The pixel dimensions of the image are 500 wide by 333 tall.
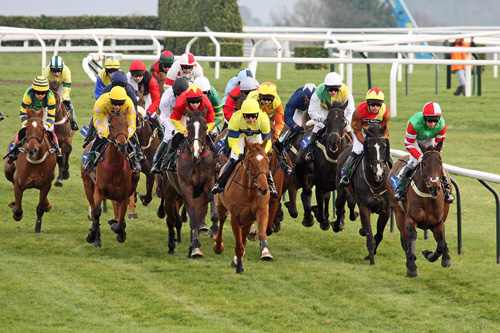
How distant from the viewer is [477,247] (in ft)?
34.2

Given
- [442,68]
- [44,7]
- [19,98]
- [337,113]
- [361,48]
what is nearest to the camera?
[337,113]

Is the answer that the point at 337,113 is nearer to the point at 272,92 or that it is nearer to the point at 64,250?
the point at 272,92

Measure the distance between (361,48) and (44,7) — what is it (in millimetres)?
62103

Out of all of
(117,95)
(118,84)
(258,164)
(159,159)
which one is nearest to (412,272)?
(258,164)

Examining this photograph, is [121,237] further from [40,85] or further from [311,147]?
[311,147]

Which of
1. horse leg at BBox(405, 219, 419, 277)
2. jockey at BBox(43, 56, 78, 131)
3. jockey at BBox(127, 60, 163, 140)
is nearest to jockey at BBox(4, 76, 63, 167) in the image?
jockey at BBox(127, 60, 163, 140)

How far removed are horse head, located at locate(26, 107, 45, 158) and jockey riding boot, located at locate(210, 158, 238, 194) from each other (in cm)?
266

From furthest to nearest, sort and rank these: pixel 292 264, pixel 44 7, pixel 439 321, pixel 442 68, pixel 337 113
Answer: pixel 44 7 < pixel 442 68 < pixel 337 113 < pixel 292 264 < pixel 439 321

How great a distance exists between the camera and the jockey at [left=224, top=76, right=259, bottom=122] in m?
11.1

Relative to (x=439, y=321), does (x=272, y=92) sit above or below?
above

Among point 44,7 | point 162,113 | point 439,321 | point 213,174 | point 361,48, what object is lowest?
point 439,321

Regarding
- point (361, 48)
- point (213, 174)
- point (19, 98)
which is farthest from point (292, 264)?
point (19, 98)

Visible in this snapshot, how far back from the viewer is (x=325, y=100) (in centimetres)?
1083

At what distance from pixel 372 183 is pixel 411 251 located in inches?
41.6
